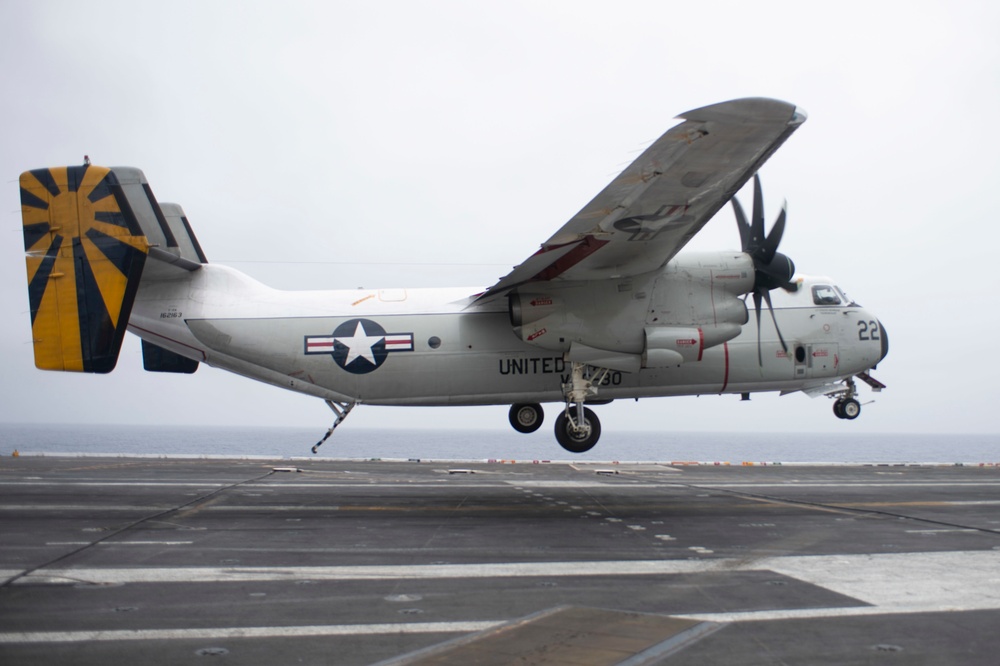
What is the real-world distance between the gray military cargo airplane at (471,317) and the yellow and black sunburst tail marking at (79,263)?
3 cm

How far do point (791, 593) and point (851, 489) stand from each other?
598 inches

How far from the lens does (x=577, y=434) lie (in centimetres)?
1916

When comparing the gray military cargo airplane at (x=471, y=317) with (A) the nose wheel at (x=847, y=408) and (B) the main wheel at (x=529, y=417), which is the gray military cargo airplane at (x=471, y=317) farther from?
(B) the main wheel at (x=529, y=417)

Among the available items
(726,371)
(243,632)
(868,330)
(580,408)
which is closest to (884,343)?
(868,330)

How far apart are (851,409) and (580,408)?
8.84m

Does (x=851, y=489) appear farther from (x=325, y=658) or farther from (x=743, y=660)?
(x=325, y=658)

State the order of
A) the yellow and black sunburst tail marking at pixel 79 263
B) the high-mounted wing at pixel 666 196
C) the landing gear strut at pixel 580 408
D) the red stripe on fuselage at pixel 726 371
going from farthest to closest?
1. the red stripe on fuselage at pixel 726 371
2. the landing gear strut at pixel 580 408
3. the yellow and black sunburst tail marking at pixel 79 263
4. the high-mounted wing at pixel 666 196

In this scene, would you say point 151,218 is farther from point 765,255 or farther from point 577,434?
point 765,255

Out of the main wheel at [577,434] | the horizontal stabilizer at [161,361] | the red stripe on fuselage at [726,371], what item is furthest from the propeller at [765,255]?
the horizontal stabilizer at [161,361]

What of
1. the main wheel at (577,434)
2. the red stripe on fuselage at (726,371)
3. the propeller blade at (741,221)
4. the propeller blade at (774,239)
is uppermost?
the propeller blade at (741,221)

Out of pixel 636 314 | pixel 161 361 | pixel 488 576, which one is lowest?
pixel 488 576

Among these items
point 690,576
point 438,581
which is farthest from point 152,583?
point 690,576

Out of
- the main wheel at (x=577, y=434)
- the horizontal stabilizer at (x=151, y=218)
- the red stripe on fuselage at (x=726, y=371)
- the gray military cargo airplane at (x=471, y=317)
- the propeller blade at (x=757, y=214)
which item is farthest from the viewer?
the red stripe on fuselage at (x=726, y=371)

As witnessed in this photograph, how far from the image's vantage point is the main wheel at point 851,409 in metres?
22.3
